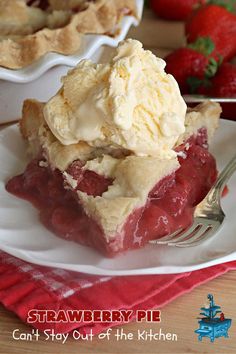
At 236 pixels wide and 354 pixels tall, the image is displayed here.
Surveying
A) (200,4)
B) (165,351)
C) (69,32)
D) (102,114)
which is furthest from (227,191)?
(200,4)

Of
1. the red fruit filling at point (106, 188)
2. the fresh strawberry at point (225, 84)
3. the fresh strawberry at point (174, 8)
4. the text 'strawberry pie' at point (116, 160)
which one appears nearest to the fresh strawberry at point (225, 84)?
the fresh strawberry at point (225, 84)

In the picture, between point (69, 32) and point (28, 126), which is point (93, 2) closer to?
point (69, 32)

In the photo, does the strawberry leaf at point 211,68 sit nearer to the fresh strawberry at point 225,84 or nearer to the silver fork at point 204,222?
the fresh strawberry at point 225,84

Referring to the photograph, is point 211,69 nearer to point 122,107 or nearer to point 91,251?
point 122,107

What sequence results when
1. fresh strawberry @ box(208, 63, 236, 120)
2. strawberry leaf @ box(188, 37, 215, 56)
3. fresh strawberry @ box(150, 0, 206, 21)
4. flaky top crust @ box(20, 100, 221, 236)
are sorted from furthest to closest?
fresh strawberry @ box(150, 0, 206, 21) → strawberry leaf @ box(188, 37, 215, 56) → fresh strawberry @ box(208, 63, 236, 120) → flaky top crust @ box(20, 100, 221, 236)

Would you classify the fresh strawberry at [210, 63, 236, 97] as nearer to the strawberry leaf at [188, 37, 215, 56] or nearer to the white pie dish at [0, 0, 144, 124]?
the strawberry leaf at [188, 37, 215, 56]

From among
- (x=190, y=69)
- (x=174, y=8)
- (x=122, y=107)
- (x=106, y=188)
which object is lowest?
(x=174, y=8)

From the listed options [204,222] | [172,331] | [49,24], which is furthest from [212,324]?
[49,24]

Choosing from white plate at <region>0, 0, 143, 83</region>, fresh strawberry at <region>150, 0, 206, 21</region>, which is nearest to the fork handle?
white plate at <region>0, 0, 143, 83</region>
